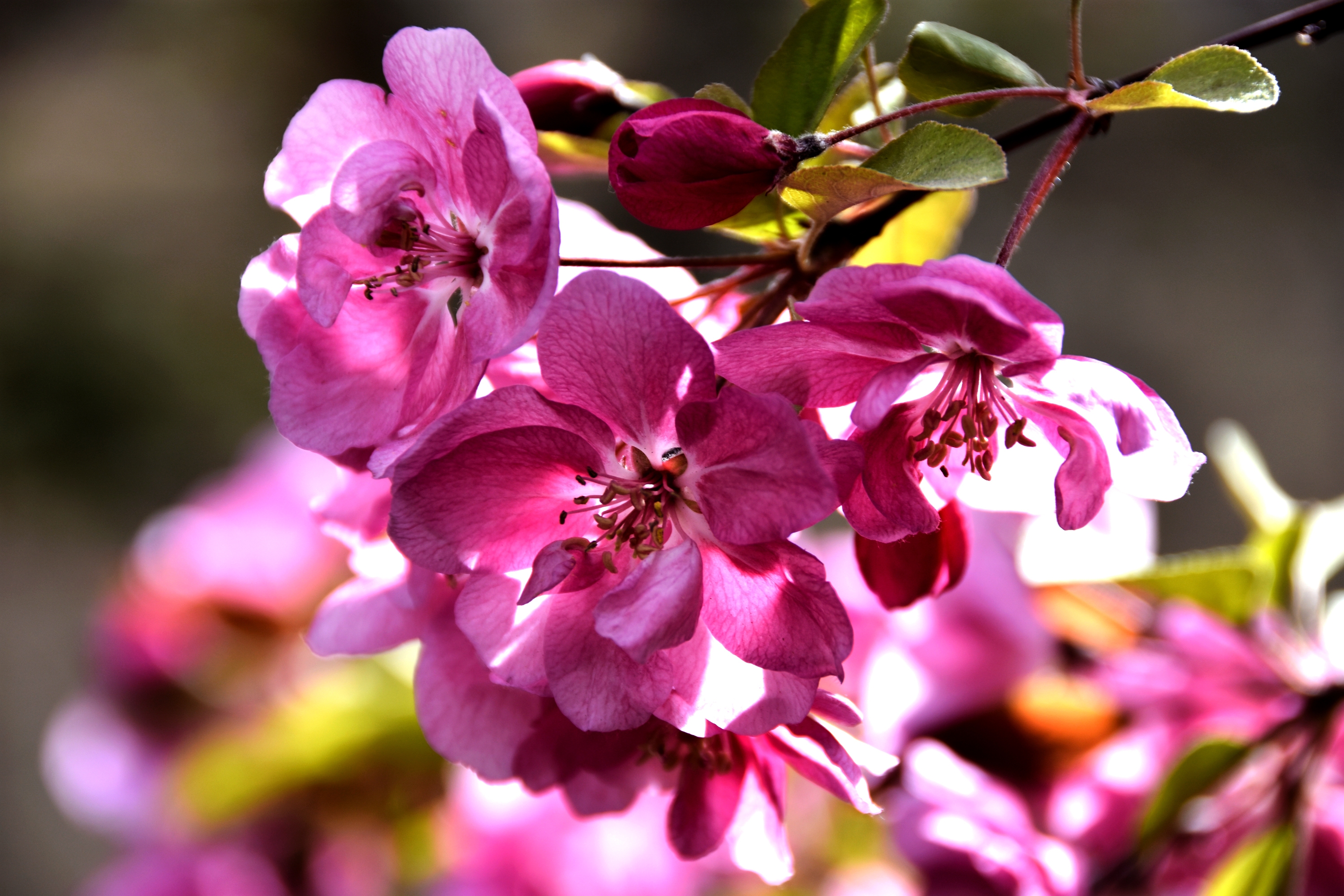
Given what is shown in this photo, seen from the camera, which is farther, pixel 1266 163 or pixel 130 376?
pixel 130 376

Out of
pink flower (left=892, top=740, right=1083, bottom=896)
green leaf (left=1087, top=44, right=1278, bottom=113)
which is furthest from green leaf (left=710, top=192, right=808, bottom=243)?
pink flower (left=892, top=740, right=1083, bottom=896)

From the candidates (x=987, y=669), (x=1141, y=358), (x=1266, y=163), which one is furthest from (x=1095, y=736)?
(x=1266, y=163)

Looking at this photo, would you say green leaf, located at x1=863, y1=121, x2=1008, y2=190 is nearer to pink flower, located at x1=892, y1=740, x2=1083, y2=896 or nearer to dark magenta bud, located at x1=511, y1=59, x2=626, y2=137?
dark magenta bud, located at x1=511, y1=59, x2=626, y2=137

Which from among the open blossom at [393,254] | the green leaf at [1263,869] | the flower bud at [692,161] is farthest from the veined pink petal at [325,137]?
the green leaf at [1263,869]

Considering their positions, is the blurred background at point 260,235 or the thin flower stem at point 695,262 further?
the blurred background at point 260,235

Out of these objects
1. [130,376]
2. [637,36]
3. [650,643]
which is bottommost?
[130,376]

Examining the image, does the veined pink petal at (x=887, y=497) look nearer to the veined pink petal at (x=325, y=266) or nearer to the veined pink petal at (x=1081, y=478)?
the veined pink petal at (x=1081, y=478)

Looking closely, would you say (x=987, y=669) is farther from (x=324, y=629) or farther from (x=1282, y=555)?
(x=324, y=629)
